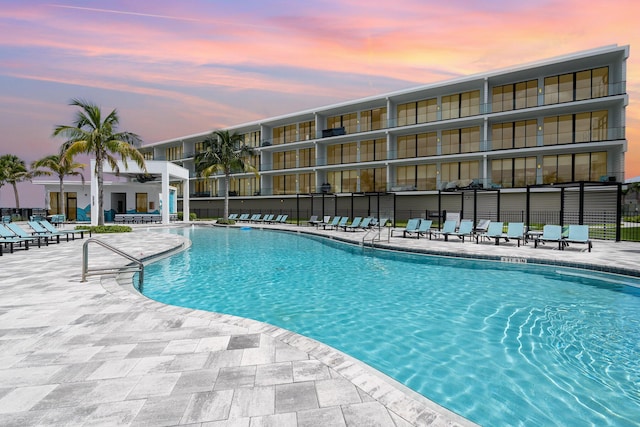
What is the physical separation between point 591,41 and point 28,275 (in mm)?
34222

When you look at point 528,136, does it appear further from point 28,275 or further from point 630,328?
point 28,275

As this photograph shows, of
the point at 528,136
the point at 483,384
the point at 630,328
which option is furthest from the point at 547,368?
the point at 528,136

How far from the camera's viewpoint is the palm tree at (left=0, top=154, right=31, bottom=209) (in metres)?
43.3

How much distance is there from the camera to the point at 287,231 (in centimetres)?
2325

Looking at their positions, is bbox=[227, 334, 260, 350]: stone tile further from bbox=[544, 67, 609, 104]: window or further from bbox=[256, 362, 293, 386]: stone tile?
bbox=[544, 67, 609, 104]: window

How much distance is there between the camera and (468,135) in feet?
97.7

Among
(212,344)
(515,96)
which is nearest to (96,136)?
(212,344)

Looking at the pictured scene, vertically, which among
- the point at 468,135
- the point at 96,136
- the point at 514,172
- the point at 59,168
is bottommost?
the point at 514,172

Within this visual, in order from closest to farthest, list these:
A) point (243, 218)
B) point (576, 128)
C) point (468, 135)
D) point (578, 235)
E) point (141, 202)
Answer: point (578, 235)
point (576, 128)
point (468, 135)
point (141, 202)
point (243, 218)

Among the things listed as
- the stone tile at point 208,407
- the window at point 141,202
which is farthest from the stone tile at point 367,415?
the window at point 141,202

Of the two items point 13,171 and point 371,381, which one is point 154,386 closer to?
point 371,381

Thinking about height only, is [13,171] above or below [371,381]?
above

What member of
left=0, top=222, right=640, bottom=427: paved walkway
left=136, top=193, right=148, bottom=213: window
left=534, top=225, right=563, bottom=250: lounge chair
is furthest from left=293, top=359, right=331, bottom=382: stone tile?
left=136, top=193, right=148, bottom=213: window

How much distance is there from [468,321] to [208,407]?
456 cm
